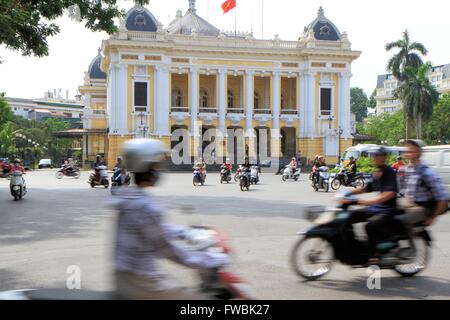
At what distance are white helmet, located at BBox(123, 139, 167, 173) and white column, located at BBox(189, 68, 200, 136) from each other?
154 feet

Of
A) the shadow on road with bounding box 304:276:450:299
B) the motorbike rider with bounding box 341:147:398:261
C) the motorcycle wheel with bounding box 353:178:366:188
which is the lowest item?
the shadow on road with bounding box 304:276:450:299

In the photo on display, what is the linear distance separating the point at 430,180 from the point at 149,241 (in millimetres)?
4601

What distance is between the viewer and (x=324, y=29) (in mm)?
53406

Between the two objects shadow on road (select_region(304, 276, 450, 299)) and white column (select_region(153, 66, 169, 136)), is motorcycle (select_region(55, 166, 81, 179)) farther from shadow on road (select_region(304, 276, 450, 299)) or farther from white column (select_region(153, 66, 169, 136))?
shadow on road (select_region(304, 276, 450, 299))

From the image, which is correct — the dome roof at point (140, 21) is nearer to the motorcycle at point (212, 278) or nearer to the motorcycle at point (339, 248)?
the motorcycle at point (339, 248)

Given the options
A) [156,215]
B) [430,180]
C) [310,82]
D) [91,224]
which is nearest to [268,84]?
[310,82]

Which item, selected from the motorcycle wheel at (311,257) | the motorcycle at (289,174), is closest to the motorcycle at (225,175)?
the motorcycle at (289,174)

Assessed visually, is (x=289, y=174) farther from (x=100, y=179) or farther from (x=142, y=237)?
(x=142, y=237)

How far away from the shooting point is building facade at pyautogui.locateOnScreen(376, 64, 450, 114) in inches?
3883

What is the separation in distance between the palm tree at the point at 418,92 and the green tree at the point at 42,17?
36.9 metres

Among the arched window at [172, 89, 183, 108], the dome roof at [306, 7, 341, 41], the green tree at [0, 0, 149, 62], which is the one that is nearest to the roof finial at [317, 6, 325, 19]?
the dome roof at [306, 7, 341, 41]

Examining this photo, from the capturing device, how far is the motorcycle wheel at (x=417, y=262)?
6.65m

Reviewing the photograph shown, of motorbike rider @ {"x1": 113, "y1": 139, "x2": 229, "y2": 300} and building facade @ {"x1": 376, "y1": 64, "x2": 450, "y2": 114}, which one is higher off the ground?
building facade @ {"x1": 376, "y1": 64, "x2": 450, "y2": 114}

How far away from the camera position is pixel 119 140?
4819cm
